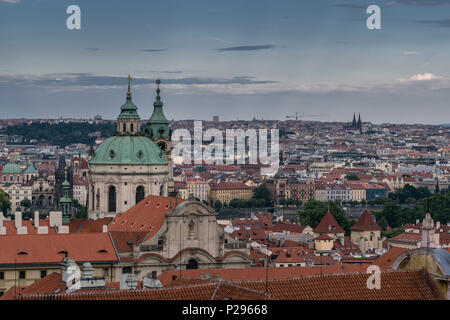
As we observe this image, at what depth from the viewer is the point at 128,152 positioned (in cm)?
7500

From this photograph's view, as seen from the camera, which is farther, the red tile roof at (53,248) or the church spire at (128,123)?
the church spire at (128,123)

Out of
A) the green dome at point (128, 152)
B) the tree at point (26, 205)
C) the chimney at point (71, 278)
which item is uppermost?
the green dome at point (128, 152)

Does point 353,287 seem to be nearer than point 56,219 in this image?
Yes

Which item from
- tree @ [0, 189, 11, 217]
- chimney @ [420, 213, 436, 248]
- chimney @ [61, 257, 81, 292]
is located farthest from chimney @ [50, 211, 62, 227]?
tree @ [0, 189, 11, 217]

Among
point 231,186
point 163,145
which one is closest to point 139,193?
point 163,145

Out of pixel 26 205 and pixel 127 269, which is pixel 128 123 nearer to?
pixel 127 269

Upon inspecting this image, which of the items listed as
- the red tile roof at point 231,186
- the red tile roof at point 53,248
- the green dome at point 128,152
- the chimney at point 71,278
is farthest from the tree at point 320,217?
the chimney at point 71,278

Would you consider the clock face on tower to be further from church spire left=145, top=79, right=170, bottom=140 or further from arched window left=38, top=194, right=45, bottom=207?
arched window left=38, top=194, right=45, bottom=207

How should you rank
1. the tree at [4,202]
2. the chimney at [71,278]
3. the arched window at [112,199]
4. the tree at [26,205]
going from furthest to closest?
the tree at [26,205], the tree at [4,202], the arched window at [112,199], the chimney at [71,278]

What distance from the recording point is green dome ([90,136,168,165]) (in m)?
74.8

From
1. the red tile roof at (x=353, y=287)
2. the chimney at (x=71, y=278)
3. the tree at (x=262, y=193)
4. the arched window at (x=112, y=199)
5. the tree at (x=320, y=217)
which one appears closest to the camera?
the red tile roof at (x=353, y=287)

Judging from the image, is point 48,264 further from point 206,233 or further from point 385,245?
point 385,245

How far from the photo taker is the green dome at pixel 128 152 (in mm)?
74750

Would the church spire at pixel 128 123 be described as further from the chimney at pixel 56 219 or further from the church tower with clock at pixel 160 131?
the chimney at pixel 56 219
